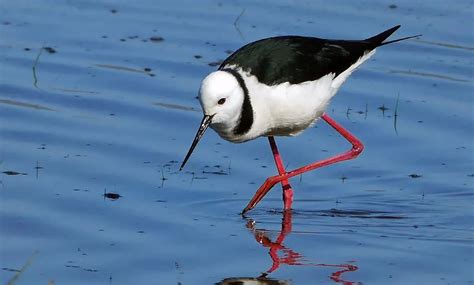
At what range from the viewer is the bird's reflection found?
714 centimetres

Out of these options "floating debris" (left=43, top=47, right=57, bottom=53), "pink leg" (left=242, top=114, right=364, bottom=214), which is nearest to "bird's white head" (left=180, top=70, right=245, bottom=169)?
"pink leg" (left=242, top=114, right=364, bottom=214)

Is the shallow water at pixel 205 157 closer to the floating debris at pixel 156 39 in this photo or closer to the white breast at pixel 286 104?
the floating debris at pixel 156 39

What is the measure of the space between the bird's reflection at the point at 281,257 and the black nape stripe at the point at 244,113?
585 mm

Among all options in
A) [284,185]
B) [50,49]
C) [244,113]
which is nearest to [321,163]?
[284,185]

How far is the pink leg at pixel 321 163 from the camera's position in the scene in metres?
8.44

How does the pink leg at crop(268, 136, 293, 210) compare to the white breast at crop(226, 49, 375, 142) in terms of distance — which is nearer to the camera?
the white breast at crop(226, 49, 375, 142)

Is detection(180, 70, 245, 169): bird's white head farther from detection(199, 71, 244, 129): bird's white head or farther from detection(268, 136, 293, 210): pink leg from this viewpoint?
detection(268, 136, 293, 210): pink leg

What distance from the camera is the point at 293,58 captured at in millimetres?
8469

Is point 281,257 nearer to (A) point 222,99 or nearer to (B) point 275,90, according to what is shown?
(A) point 222,99

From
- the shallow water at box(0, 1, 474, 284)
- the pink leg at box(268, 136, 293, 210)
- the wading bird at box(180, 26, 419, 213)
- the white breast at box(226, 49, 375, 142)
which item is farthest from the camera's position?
the pink leg at box(268, 136, 293, 210)

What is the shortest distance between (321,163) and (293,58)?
789 mm

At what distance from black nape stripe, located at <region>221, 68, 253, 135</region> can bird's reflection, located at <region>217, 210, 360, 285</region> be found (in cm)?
58

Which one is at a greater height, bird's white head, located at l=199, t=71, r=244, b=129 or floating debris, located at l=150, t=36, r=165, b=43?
floating debris, located at l=150, t=36, r=165, b=43

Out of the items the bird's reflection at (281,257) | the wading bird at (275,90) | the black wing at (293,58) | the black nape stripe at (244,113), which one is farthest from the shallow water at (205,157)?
the black wing at (293,58)
